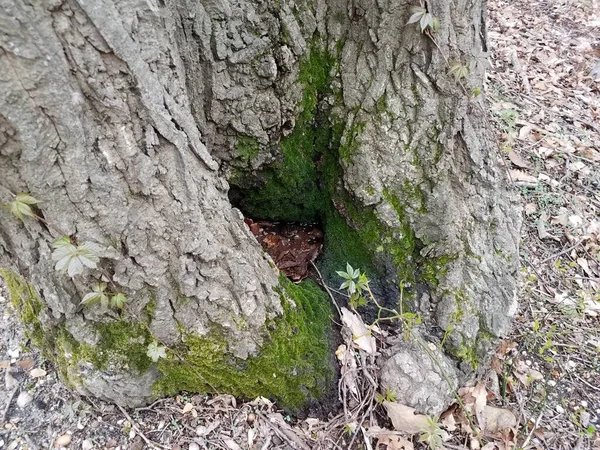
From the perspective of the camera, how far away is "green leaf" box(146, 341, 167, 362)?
5.87 feet

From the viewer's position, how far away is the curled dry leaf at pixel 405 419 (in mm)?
2006

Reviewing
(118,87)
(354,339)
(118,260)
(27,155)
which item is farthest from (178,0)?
(354,339)

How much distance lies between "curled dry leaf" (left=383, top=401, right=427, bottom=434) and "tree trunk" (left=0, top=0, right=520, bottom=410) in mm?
71

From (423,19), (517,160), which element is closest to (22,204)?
(423,19)

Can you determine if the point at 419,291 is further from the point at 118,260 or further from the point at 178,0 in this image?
the point at 178,0

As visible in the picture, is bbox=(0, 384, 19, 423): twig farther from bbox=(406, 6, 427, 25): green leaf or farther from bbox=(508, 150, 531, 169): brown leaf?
bbox=(508, 150, 531, 169): brown leaf

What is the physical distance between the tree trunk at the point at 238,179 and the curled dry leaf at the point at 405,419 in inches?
2.8

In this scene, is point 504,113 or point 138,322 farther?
point 504,113

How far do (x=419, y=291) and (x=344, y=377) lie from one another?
1.80 ft

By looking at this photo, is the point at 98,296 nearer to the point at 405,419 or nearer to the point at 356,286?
the point at 356,286

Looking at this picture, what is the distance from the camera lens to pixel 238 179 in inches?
93.7

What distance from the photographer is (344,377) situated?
2.11 meters

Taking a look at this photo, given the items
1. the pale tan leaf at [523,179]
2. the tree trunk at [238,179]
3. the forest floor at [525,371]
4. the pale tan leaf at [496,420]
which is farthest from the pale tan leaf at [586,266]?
the pale tan leaf at [496,420]

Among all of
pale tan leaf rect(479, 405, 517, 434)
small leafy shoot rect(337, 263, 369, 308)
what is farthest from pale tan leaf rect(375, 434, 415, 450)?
small leafy shoot rect(337, 263, 369, 308)
